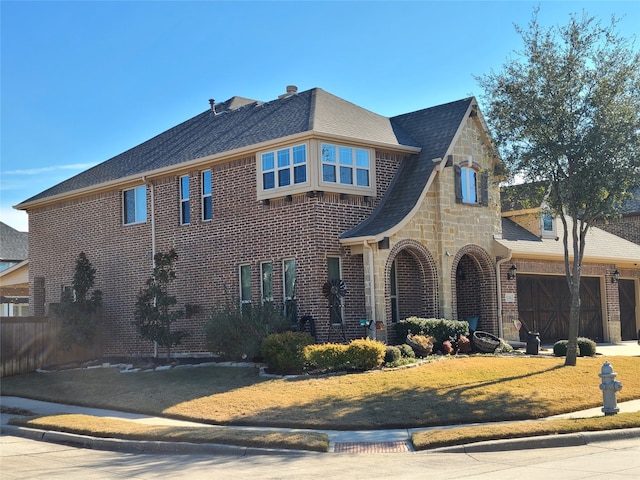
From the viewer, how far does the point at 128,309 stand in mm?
27672

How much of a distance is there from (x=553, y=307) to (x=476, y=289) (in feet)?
16.4

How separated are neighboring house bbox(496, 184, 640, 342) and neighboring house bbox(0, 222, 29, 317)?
65.8 ft

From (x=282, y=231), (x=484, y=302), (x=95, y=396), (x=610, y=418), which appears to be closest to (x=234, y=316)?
(x=282, y=231)

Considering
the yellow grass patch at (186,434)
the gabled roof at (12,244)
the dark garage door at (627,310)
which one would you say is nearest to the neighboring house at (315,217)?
the yellow grass patch at (186,434)

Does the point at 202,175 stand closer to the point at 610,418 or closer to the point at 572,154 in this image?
the point at 572,154

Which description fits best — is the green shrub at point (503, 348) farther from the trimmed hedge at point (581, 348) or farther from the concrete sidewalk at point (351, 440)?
the concrete sidewalk at point (351, 440)

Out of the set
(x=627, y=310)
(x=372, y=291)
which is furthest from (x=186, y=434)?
(x=627, y=310)

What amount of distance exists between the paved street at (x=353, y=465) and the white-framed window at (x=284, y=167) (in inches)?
440

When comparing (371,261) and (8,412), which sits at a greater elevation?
(371,261)

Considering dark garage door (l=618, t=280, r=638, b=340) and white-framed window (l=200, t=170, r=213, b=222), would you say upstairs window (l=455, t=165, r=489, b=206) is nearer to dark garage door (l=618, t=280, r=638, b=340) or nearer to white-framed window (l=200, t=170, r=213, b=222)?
white-framed window (l=200, t=170, r=213, b=222)

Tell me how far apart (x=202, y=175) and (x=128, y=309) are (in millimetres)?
5617

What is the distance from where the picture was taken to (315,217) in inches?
866

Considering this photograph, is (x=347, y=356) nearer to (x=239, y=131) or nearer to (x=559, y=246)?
(x=239, y=131)

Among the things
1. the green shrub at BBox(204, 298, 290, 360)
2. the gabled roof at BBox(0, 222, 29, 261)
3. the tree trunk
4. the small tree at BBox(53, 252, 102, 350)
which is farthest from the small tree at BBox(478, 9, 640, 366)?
the gabled roof at BBox(0, 222, 29, 261)
